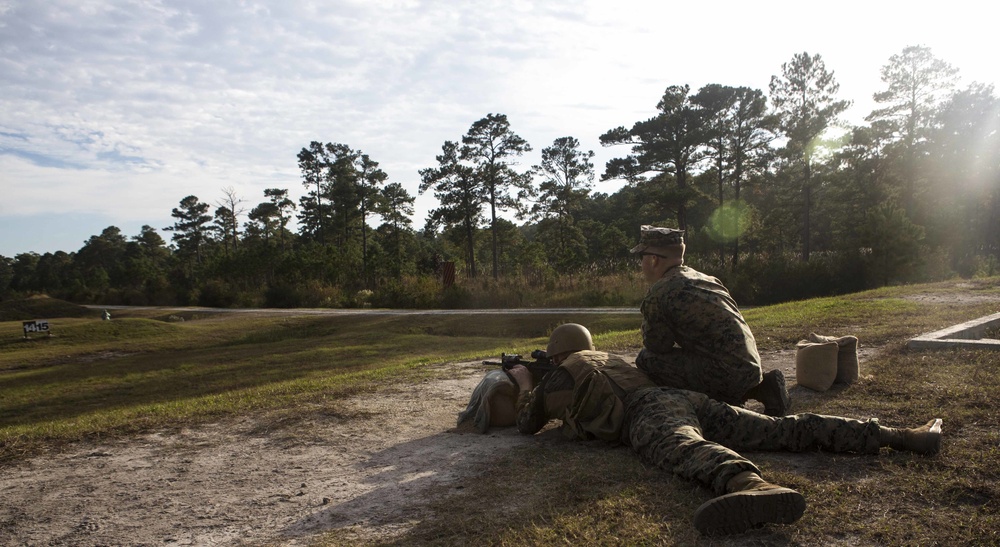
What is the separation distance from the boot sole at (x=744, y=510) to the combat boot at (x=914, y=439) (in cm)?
156

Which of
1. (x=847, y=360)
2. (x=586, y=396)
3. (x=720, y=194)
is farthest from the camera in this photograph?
(x=720, y=194)

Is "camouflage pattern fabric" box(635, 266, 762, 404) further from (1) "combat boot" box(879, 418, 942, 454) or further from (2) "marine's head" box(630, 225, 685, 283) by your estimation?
(1) "combat boot" box(879, 418, 942, 454)

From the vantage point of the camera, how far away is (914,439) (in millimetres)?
4062

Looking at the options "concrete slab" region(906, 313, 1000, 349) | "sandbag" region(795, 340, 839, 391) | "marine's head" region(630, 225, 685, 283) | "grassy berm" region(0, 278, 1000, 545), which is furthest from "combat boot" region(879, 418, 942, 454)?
"concrete slab" region(906, 313, 1000, 349)

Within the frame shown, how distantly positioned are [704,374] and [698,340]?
9.9 inches

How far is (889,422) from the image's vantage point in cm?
501

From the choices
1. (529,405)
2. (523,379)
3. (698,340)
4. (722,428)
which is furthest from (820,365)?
(529,405)

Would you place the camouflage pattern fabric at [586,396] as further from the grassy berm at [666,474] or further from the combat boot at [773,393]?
the combat boot at [773,393]

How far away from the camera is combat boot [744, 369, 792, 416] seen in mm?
4938

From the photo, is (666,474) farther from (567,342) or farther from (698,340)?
(567,342)

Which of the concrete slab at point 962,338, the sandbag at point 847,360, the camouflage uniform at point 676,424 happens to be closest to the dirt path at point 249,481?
the sandbag at point 847,360

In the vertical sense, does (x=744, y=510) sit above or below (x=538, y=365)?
below

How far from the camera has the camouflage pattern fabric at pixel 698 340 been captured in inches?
180

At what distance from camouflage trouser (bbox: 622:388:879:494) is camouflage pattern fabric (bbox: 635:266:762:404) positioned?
1.11 ft
